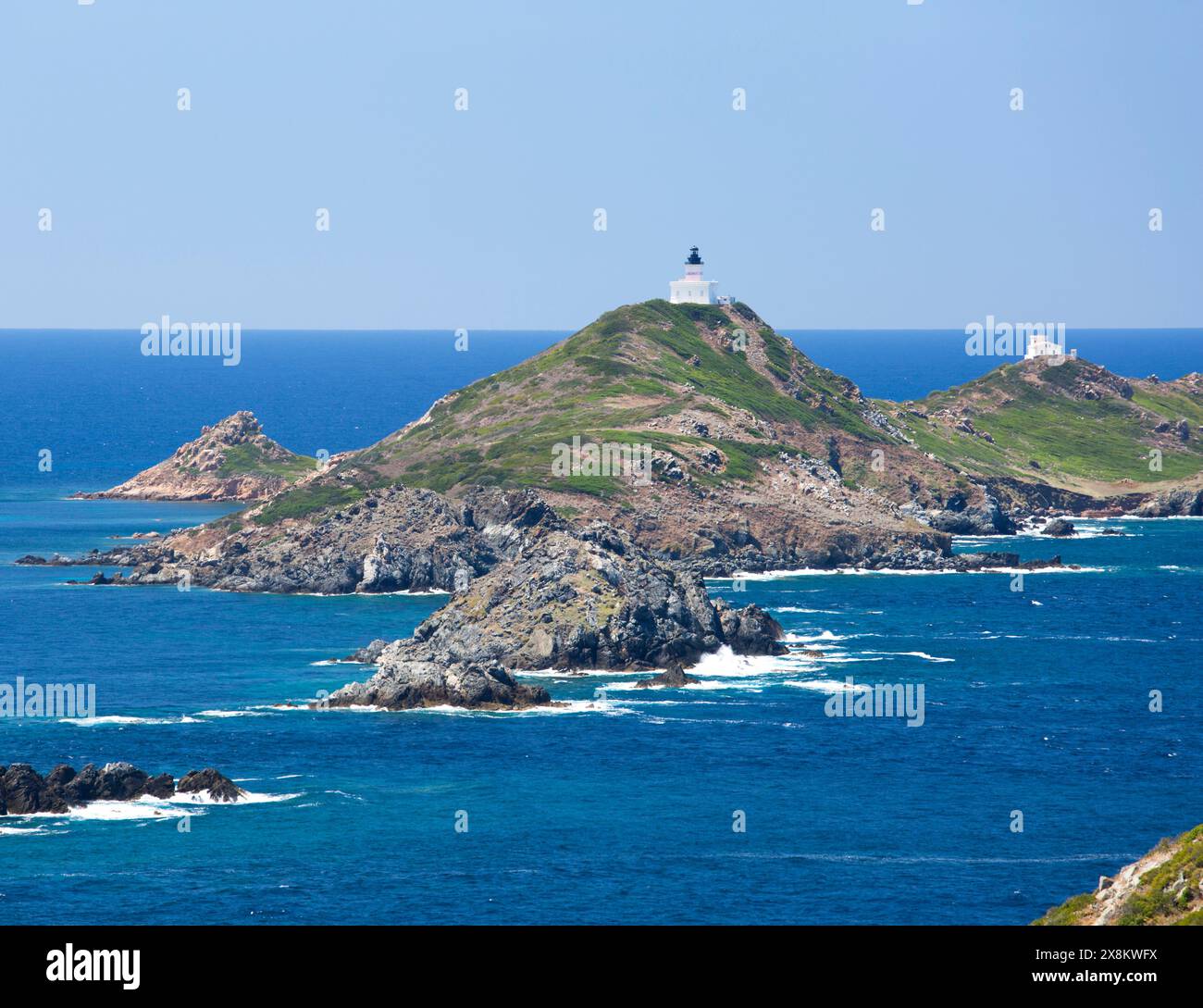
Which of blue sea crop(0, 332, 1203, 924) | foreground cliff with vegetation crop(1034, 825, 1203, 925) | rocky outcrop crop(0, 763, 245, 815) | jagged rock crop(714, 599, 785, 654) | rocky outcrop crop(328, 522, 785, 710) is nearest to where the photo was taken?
foreground cliff with vegetation crop(1034, 825, 1203, 925)

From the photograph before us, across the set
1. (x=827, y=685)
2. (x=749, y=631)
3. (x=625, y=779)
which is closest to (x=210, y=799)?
(x=625, y=779)

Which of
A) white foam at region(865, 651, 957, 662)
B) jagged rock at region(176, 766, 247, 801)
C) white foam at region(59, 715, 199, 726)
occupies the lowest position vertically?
jagged rock at region(176, 766, 247, 801)

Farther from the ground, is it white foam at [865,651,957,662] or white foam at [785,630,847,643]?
white foam at [785,630,847,643]

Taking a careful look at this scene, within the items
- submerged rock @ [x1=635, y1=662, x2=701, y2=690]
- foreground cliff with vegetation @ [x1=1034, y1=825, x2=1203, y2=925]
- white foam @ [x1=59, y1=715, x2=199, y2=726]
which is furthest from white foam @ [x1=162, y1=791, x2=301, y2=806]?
foreground cliff with vegetation @ [x1=1034, y1=825, x2=1203, y2=925]
